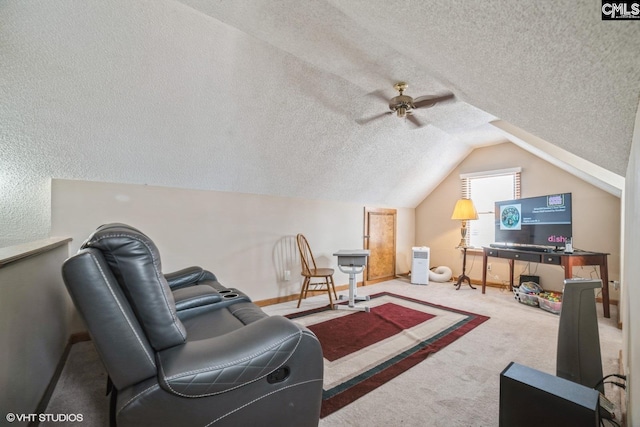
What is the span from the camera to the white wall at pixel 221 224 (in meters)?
2.64

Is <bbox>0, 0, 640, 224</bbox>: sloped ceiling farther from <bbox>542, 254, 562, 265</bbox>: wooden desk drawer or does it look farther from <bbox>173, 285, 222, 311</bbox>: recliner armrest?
<bbox>542, 254, 562, 265</bbox>: wooden desk drawer

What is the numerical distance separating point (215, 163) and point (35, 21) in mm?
1625

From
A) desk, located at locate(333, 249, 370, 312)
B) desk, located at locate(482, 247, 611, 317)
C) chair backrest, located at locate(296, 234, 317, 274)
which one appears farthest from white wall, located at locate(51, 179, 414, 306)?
desk, located at locate(482, 247, 611, 317)

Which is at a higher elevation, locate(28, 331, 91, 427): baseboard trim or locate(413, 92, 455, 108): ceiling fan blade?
locate(413, 92, 455, 108): ceiling fan blade

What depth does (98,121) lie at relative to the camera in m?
2.27

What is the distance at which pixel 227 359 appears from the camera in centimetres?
108

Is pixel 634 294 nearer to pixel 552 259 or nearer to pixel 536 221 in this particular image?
pixel 552 259

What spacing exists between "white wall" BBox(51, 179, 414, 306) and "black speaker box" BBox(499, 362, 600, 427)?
2.98m

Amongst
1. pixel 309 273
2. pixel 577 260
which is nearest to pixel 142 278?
A: pixel 309 273

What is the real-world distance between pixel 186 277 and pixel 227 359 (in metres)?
1.58

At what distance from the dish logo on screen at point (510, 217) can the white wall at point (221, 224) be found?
250 cm

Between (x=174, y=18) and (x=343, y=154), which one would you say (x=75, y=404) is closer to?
(x=174, y=18)

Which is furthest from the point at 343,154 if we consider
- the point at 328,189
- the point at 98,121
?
the point at 98,121

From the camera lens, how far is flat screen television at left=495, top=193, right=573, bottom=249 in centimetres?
357
